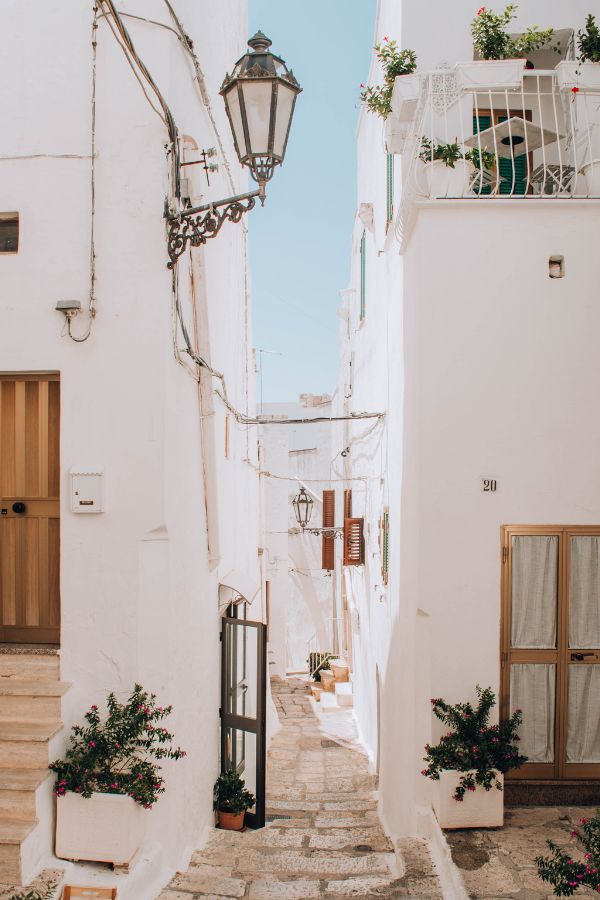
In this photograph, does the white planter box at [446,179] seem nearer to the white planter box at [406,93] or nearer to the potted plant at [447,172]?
the potted plant at [447,172]

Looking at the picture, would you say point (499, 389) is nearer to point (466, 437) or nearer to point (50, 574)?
point (466, 437)

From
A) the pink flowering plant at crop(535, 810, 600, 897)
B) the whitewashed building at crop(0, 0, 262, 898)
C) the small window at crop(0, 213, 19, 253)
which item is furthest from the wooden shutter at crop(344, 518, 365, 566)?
the pink flowering plant at crop(535, 810, 600, 897)

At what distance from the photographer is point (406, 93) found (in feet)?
23.9

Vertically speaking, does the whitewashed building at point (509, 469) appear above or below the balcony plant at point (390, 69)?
below

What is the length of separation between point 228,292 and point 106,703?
19.1 ft

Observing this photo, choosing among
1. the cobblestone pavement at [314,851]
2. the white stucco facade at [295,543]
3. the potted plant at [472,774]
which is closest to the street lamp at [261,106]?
the potted plant at [472,774]

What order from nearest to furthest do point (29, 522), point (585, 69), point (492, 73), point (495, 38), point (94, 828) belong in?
point (94, 828), point (29, 522), point (492, 73), point (585, 69), point (495, 38)

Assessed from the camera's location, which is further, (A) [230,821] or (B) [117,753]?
(A) [230,821]

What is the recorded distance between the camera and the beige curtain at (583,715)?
6219 millimetres

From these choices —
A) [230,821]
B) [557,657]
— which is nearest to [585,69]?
[557,657]

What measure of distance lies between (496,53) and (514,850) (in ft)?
23.0

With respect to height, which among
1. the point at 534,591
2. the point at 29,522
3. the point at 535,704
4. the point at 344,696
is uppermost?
the point at 29,522

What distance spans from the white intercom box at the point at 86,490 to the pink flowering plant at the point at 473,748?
3.08 metres

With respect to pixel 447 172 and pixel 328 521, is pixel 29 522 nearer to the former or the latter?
pixel 447 172
